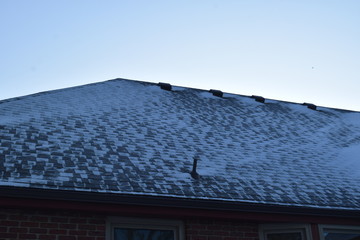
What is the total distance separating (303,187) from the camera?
813 centimetres

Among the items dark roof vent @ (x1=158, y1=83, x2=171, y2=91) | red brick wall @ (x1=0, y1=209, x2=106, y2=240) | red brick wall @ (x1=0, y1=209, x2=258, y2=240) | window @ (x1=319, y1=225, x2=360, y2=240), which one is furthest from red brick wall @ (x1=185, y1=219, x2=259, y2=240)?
dark roof vent @ (x1=158, y1=83, x2=171, y2=91)

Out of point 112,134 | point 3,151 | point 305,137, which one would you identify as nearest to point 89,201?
point 3,151

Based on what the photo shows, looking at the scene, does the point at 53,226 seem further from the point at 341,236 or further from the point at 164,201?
the point at 341,236

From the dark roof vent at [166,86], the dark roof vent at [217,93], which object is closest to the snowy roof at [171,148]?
the dark roof vent at [166,86]

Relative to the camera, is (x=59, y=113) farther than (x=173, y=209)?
Yes

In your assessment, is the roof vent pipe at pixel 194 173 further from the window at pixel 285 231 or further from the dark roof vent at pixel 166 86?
the dark roof vent at pixel 166 86

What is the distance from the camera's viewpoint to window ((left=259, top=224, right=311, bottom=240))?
24.3 ft

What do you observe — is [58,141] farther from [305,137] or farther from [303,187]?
[305,137]

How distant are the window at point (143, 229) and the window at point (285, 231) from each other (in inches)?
60.0

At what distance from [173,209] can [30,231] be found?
207 cm

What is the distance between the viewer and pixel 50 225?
616 centimetres

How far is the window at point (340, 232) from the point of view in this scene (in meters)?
7.58

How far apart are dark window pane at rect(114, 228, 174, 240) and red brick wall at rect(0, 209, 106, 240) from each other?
14.4 inches

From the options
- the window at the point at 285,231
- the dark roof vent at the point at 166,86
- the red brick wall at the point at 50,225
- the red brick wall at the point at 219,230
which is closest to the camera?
the red brick wall at the point at 50,225
